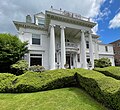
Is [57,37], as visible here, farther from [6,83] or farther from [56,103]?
[56,103]

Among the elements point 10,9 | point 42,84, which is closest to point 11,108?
point 42,84

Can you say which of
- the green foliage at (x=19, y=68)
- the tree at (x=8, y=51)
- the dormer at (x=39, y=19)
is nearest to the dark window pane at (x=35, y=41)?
the tree at (x=8, y=51)

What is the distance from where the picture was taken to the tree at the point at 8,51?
1320 centimetres

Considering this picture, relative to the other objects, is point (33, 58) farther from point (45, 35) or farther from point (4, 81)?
point (4, 81)

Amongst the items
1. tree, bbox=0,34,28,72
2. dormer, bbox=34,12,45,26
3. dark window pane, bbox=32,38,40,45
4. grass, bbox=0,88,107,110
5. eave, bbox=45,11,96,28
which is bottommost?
grass, bbox=0,88,107,110

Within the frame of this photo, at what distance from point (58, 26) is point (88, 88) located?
11636 mm

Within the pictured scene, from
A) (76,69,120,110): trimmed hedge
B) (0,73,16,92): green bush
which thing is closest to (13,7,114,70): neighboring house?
(0,73,16,92): green bush

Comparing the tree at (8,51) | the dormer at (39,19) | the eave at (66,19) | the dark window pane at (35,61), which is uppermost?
the dormer at (39,19)

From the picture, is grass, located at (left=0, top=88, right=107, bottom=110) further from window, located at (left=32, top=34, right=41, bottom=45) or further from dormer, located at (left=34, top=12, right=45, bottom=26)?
dormer, located at (left=34, top=12, right=45, bottom=26)

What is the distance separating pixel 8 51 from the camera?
44.3ft

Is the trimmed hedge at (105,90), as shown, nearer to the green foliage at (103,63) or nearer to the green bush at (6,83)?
the green bush at (6,83)

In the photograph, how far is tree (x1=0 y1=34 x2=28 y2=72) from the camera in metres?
13.2

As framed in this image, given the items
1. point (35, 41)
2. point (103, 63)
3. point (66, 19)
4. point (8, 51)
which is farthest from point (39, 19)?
point (103, 63)

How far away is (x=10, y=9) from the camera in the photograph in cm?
1720
